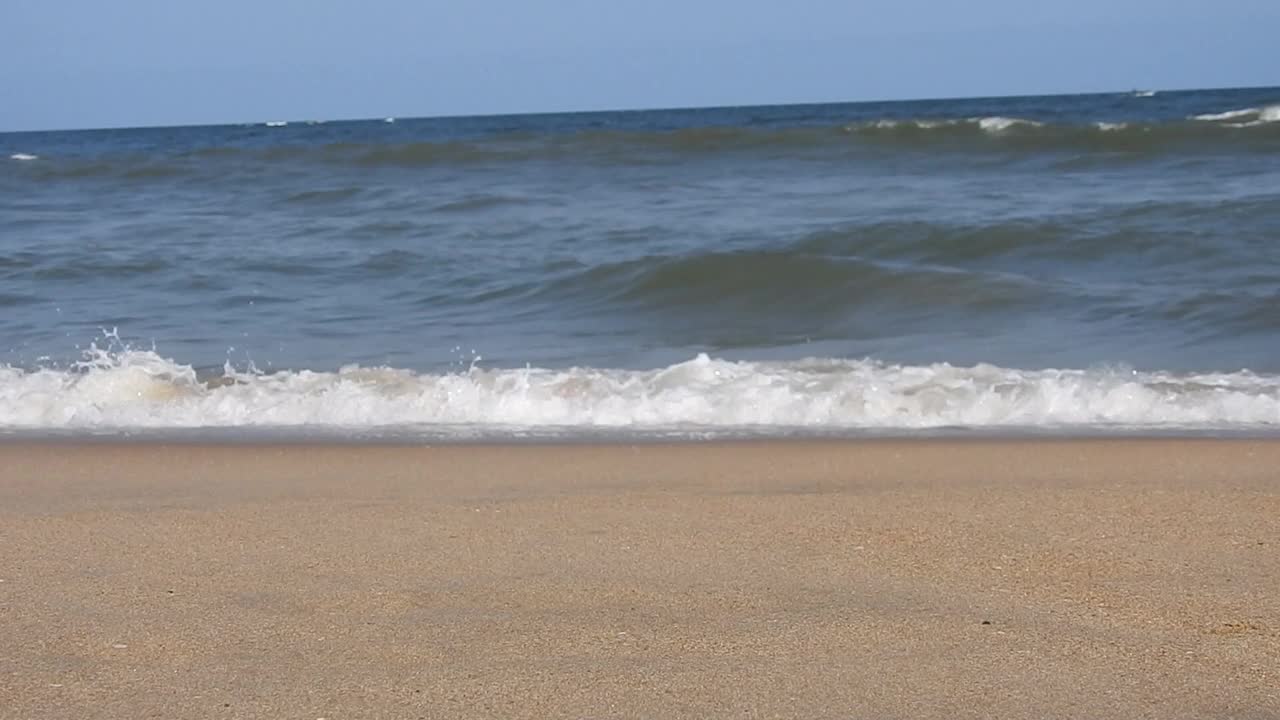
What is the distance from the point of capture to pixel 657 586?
3600 millimetres

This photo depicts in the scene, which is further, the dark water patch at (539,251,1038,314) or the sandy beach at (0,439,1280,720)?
the dark water patch at (539,251,1038,314)

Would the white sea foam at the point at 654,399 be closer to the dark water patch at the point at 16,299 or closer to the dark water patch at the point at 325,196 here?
the dark water patch at the point at 16,299

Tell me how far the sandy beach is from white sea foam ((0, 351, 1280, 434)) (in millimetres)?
955

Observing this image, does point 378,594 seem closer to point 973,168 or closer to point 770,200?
point 770,200

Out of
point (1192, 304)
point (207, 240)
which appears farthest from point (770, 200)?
point (1192, 304)

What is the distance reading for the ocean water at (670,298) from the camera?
260 inches

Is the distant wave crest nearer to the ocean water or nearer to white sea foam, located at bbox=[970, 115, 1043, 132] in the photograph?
white sea foam, located at bbox=[970, 115, 1043, 132]

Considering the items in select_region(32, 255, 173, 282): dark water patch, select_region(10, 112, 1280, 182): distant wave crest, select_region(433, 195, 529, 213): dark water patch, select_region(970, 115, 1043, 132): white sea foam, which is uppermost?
select_region(970, 115, 1043, 132): white sea foam

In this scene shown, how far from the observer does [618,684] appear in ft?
9.59

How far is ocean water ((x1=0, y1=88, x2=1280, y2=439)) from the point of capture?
6.61 meters

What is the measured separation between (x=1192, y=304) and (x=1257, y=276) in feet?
3.60

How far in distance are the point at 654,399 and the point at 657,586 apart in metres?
3.07

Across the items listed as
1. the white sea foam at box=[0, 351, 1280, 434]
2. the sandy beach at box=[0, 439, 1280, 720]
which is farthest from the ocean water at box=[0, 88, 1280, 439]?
the sandy beach at box=[0, 439, 1280, 720]

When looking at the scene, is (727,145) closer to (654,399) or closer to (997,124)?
(997,124)
